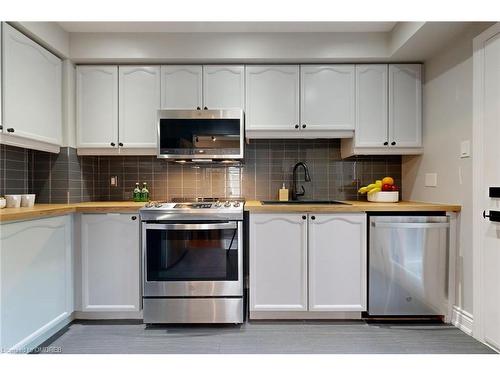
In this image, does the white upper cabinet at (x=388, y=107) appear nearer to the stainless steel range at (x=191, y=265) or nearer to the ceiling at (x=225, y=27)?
the ceiling at (x=225, y=27)

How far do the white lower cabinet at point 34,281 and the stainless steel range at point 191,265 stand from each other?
554 mm

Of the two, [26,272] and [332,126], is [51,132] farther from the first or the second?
[332,126]

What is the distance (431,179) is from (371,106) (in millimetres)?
788

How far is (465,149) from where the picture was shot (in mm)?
2121

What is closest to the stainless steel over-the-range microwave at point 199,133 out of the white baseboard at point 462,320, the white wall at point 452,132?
the white wall at point 452,132

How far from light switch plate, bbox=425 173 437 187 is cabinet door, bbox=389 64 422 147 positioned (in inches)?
11.3

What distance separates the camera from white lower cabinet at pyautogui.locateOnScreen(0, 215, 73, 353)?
5.50ft

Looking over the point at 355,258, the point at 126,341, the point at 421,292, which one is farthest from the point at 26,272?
the point at 421,292

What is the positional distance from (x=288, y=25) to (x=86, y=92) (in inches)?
70.5

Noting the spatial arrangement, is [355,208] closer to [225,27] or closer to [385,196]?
[385,196]

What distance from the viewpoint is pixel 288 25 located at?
2.40 meters

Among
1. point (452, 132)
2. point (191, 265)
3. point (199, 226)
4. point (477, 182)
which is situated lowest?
point (191, 265)

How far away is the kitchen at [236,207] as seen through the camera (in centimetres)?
201

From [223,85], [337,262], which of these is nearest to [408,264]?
[337,262]
